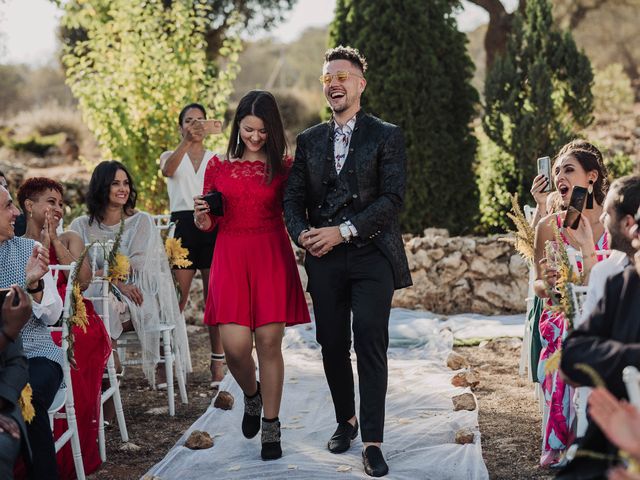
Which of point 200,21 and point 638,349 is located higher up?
point 200,21

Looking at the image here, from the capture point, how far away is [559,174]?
4.81m

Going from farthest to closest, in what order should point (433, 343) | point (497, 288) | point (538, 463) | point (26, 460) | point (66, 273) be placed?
point (497, 288) < point (433, 343) < point (66, 273) < point (538, 463) < point (26, 460)

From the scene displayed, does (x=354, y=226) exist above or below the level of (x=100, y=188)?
below

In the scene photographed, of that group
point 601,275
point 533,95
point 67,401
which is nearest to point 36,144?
point 533,95

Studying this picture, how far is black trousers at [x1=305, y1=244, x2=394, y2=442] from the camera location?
14.3 feet

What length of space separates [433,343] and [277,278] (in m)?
3.29

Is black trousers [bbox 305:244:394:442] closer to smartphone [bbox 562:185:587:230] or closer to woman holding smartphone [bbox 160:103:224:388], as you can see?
smartphone [bbox 562:185:587:230]

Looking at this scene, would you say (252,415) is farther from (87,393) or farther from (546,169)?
(546,169)

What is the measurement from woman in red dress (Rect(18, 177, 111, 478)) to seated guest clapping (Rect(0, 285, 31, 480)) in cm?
93

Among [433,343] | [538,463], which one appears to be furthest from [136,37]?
[538,463]

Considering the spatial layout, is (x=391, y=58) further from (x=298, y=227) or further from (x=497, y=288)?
(x=298, y=227)

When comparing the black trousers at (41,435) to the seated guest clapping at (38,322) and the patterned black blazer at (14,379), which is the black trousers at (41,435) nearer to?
the seated guest clapping at (38,322)

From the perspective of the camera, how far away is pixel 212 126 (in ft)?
21.2

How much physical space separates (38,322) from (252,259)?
3.64ft
